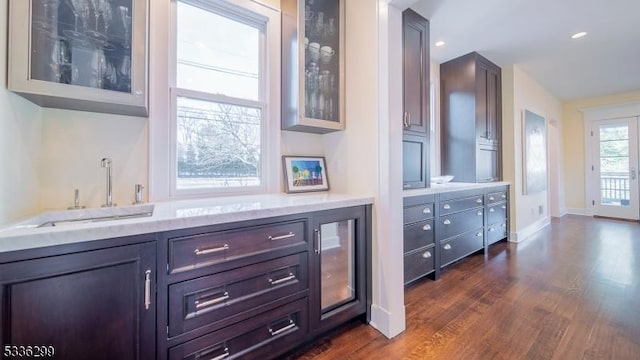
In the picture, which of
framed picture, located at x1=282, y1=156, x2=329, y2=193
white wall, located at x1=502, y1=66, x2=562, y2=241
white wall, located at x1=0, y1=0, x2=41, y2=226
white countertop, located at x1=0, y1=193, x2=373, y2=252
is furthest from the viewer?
white wall, located at x1=502, y1=66, x2=562, y2=241

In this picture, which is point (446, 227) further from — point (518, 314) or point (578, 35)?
point (578, 35)

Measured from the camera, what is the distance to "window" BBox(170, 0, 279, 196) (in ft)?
5.60

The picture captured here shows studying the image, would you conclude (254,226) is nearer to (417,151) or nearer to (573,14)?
(417,151)

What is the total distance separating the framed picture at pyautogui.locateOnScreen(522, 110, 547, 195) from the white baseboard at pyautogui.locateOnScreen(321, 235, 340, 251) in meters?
3.71

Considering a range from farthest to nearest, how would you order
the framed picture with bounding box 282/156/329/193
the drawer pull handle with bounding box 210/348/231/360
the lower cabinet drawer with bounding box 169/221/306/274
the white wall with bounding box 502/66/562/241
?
the white wall with bounding box 502/66/562/241
the framed picture with bounding box 282/156/329/193
the drawer pull handle with bounding box 210/348/231/360
the lower cabinet drawer with bounding box 169/221/306/274

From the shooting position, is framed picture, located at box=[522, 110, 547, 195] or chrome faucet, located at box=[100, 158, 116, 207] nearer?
chrome faucet, located at box=[100, 158, 116, 207]

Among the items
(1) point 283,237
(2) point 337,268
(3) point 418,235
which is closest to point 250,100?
(1) point 283,237

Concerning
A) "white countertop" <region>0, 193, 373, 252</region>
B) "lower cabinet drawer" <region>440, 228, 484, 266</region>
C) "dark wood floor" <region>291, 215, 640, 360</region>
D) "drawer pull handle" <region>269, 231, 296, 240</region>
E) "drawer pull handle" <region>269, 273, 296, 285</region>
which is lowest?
"dark wood floor" <region>291, 215, 640, 360</region>

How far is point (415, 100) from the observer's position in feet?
8.29

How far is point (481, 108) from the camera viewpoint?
346 centimetres

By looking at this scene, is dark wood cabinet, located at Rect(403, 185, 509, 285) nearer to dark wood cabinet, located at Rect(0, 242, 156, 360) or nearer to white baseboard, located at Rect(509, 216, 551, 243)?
white baseboard, located at Rect(509, 216, 551, 243)

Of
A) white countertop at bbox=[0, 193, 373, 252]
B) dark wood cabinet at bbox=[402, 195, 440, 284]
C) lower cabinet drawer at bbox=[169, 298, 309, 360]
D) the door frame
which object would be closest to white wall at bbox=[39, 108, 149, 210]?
white countertop at bbox=[0, 193, 373, 252]

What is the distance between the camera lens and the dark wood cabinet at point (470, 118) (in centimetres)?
337

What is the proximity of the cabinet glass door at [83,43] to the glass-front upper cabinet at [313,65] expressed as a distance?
0.96 m
